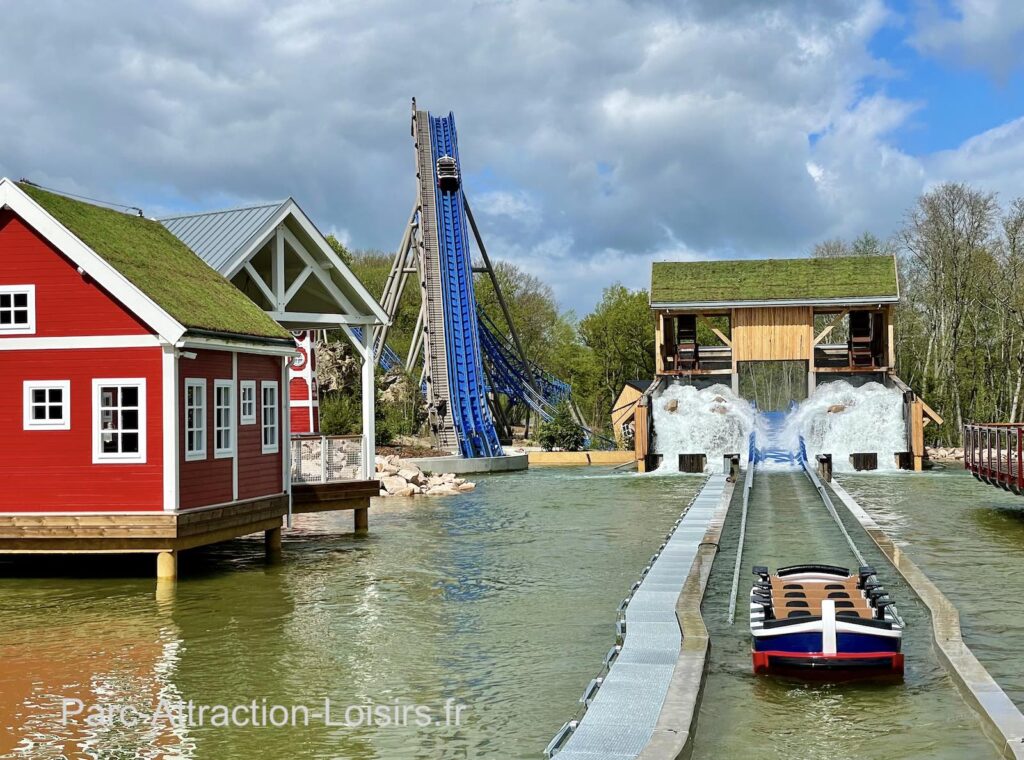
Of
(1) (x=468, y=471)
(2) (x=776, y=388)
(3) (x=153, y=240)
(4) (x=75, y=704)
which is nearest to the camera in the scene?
(4) (x=75, y=704)

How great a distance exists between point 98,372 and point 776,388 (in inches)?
2420

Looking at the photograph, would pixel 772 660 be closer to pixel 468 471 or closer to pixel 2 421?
pixel 2 421

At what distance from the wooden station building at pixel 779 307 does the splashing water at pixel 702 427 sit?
2190 mm

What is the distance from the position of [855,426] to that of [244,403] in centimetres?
2709

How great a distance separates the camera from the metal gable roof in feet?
67.5

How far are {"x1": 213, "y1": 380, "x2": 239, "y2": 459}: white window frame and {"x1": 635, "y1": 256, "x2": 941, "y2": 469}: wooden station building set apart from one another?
27.5 metres

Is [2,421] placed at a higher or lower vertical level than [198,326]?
lower

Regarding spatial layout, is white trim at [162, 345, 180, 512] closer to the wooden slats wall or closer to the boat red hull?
the boat red hull

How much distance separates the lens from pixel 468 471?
42531mm

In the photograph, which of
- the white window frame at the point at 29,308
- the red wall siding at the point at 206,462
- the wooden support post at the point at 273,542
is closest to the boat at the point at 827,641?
the red wall siding at the point at 206,462

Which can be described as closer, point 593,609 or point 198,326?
point 593,609

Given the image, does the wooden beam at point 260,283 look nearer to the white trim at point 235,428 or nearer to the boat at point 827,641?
the white trim at point 235,428

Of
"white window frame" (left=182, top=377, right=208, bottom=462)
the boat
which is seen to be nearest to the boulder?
"white window frame" (left=182, top=377, right=208, bottom=462)

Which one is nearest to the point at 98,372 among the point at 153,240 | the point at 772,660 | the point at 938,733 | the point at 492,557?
the point at 153,240
